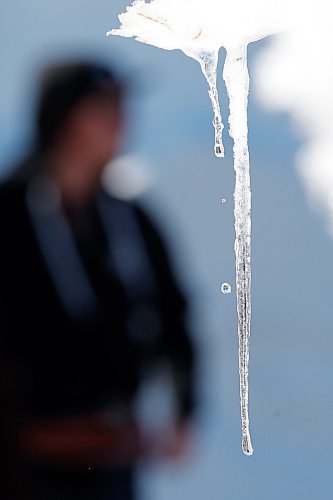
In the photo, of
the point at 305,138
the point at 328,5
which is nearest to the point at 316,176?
the point at 305,138

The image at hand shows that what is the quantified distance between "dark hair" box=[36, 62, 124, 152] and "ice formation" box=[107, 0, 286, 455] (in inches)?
1.6

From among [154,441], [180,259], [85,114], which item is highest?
[85,114]

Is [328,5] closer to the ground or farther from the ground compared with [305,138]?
farther from the ground

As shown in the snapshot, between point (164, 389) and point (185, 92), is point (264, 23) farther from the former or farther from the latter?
point (164, 389)

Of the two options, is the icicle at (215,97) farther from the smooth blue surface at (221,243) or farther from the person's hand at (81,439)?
the person's hand at (81,439)

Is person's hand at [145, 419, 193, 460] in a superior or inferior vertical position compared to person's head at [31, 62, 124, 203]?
inferior

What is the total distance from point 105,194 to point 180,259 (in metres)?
0.08

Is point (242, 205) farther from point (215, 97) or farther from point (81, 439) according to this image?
point (81, 439)

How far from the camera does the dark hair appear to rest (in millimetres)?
782

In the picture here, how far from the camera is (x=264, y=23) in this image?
2.52ft

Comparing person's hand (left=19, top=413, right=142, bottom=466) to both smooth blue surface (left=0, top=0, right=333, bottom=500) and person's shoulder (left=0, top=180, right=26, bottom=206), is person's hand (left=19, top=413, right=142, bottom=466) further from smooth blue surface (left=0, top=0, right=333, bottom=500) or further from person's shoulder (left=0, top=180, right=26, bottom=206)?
person's shoulder (left=0, top=180, right=26, bottom=206)

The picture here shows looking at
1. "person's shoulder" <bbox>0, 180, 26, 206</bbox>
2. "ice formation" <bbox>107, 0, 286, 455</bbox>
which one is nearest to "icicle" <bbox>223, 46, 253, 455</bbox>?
"ice formation" <bbox>107, 0, 286, 455</bbox>

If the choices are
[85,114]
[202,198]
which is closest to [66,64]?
[85,114]

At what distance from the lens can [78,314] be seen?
0.79 m
